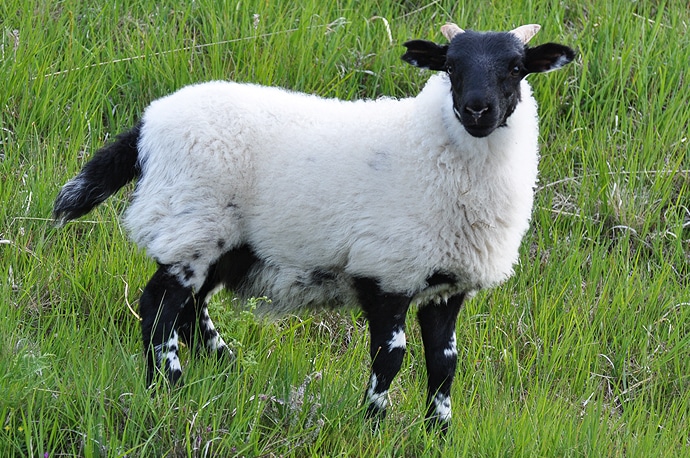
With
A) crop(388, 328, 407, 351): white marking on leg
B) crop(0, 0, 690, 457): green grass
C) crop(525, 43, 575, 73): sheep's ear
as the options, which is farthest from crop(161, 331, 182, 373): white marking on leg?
crop(525, 43, 575, 73): sheep's ear

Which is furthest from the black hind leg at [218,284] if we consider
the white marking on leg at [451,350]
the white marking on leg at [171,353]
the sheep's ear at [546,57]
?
the sheep's ear at [546,57]

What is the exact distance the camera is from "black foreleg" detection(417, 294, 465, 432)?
4.89 m

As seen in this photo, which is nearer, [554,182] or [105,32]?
[554,182]

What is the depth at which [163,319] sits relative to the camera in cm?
486

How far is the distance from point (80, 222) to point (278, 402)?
2.11 metres

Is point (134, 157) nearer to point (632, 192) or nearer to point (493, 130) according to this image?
point (493, 130)

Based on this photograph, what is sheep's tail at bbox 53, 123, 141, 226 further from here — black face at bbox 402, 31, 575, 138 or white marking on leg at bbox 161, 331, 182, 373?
black face at bbox 402, 31, 575, 138

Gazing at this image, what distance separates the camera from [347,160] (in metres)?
4.78

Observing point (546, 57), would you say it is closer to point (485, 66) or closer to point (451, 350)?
point (485, 66)

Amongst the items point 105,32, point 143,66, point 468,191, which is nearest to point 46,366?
point 468,191

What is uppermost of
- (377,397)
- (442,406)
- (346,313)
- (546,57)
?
(546,57)

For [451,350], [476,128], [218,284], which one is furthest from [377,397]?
[476,128]

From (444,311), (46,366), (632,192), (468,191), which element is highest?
(468,191)

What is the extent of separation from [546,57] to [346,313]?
6.64ft
